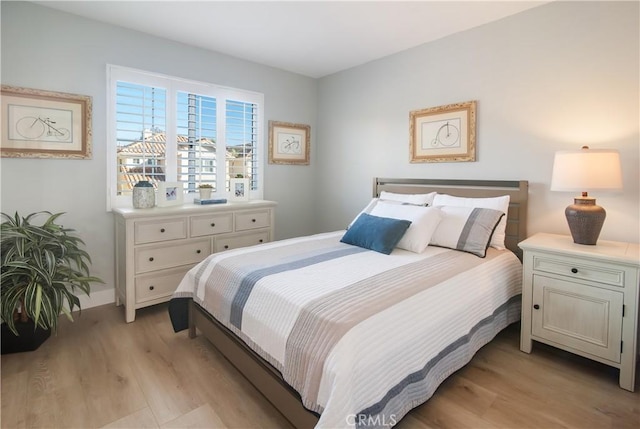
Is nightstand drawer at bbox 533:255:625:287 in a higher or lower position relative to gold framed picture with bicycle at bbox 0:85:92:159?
lower

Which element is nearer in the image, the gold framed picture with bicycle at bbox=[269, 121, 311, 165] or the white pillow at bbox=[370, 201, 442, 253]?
the white pillow at bbox=[370, 201, 442, 253]

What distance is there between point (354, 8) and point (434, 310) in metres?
2.32

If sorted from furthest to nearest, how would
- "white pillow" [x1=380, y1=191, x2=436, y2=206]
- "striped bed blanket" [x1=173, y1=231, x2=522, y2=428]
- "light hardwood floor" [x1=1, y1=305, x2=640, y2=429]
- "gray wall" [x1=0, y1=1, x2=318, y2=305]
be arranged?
"white pillow" [x1=380, y1=191, x2=436, y2=206] < "gray wall" [x1=0, y1=1, x2=318, y2=305] < "light hardwood floor" [x1=1, y1=305, x2=640, y2=429] < "striped bed blanket" [x1=173, y1=231, x2=522, y2=428]

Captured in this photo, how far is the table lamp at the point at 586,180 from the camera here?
80.6 inches

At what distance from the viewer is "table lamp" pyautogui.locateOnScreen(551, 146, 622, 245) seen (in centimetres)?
205

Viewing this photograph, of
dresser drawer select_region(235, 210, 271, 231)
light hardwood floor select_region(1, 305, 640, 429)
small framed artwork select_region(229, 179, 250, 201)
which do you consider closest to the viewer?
light hardwood floor select_region(1, 305, 640, 429)

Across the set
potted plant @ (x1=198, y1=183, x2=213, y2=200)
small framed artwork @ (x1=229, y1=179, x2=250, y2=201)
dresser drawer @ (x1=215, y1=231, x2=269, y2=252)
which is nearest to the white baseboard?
dresser drawer @ (x1=215, y1=231, x2=269, y2=252)

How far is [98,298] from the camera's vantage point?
2.98 meters

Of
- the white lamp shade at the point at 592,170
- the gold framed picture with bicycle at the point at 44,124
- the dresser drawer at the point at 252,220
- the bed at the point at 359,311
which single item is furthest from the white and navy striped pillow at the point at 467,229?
the gold framed picture with bicycle at the point at 44,124

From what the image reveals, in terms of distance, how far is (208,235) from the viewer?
310cm

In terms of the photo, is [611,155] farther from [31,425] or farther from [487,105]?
[31,425]

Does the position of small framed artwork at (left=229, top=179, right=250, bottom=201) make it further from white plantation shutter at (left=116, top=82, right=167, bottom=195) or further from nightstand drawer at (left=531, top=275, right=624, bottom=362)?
nightstand drawer at (left=531, top=275, right=624, bottom=362)

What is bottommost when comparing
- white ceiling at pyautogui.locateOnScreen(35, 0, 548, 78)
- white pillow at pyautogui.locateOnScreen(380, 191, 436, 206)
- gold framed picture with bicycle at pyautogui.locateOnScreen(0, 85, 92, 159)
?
white pillow at pyautogui.locateOnScreen(380, 191, 436, 206)

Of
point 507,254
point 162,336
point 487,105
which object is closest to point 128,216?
point 162,336
